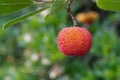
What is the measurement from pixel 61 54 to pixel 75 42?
1.96 meters

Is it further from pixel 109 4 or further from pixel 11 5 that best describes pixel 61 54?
pixel 109 4

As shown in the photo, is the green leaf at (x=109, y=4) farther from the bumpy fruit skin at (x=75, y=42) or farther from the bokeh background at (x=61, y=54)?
the bokeh background at (x=61, y=54)

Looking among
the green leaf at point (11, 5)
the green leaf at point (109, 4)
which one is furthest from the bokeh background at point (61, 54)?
the green leaf at point (109, 4)

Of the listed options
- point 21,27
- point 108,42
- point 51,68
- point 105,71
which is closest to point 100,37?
point 108,42

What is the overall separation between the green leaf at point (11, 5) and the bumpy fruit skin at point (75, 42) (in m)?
0.14

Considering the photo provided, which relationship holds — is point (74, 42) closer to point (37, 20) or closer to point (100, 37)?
point (100, 37)

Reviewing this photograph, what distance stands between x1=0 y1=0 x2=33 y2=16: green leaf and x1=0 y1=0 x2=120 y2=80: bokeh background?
1.64m

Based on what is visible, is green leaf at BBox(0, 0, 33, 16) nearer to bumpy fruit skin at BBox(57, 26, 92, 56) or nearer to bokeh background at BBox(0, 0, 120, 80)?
bumpy fruit skin at BBox(57, 26, 92, 56)

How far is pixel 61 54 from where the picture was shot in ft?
10.0

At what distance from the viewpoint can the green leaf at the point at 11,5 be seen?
1200 mm

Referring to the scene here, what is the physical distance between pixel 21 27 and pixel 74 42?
247 centimetres

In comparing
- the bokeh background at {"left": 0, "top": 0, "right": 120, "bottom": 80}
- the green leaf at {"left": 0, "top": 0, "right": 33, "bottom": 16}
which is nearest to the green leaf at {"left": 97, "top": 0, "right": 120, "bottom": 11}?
the green leaf at {"left": 0, "top": 0, "right": 33, "bottom": 16}

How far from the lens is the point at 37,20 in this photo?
3285 mm

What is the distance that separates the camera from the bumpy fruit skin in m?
1.08
